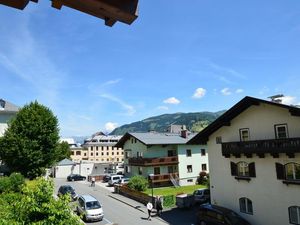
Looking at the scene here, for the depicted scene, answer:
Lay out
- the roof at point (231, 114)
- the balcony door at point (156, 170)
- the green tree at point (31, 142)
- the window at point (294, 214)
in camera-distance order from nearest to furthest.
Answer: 1. the window at point (294, 214)
2. the roof at point (231, 114)
3. the green tree at point (31, 142)
4. the balcony door at point (156, 170)

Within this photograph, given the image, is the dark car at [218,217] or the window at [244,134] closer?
the dark car at [218,217]

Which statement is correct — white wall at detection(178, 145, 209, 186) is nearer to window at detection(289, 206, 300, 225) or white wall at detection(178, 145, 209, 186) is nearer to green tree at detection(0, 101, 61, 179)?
green tree at detection(0, 101, 61, 179)

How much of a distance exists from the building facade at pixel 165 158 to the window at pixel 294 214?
27298 millimetres

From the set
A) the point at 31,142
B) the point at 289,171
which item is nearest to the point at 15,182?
the point at 31,142

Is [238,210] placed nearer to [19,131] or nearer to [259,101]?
[259,101]

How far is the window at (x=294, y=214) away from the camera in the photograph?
68.0 feet

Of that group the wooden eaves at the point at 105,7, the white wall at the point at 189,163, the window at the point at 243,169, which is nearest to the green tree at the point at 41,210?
the wooden eaves at the point at 105,7

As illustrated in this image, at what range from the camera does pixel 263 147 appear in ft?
73.2

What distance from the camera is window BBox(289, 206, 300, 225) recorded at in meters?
20.7

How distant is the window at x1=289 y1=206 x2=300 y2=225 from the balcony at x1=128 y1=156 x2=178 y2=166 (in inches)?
1129

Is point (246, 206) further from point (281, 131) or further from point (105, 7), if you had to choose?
point (105, 7)

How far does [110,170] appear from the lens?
2906 inches

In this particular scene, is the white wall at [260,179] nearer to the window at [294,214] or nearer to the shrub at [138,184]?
the window at [294,214]

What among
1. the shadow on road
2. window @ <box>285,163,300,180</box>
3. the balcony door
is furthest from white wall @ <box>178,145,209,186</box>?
window @ <box>285,163,300,180</box>
